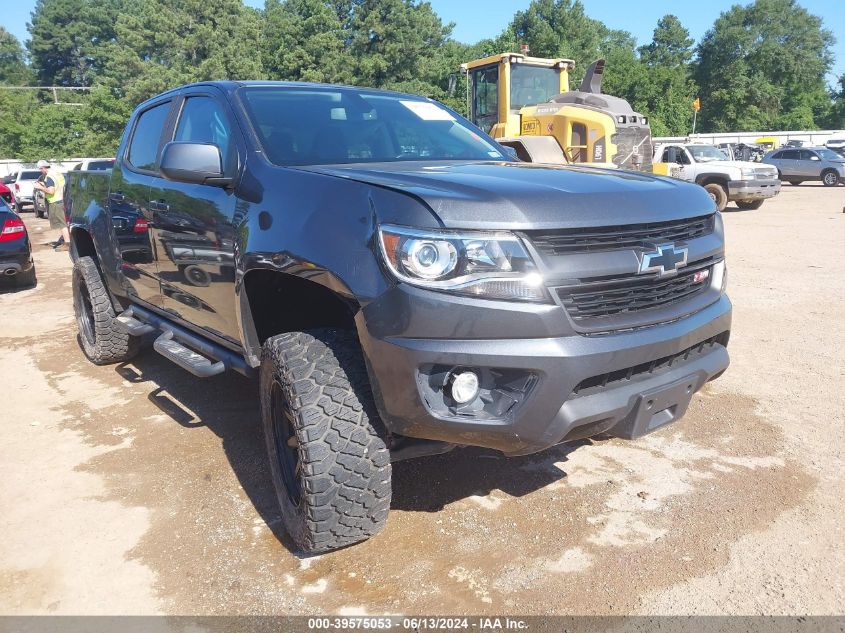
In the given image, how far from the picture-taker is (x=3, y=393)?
4941mm

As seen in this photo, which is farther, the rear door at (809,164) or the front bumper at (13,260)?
the rear door at (809,164)

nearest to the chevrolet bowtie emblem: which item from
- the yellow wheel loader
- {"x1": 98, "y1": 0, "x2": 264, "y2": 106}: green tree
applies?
the yellow wheel loader

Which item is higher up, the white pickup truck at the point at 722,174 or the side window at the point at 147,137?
the side window at the point at 147,137

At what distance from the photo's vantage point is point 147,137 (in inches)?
177

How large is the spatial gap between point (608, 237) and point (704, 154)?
18725 millimetres

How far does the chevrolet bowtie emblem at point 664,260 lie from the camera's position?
2.51m

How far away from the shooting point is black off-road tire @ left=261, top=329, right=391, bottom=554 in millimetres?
2502

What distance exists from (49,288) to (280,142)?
299 inches

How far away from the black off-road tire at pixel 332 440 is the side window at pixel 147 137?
223 cm

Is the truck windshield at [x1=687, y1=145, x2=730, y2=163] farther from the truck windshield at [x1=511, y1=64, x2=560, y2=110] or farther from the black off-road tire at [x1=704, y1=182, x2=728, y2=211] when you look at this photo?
the truck windshield at [x1=511, y1=64, x2=560, y2=110]

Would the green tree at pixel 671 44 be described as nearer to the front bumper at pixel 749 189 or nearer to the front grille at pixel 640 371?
the front bumper at pixel 749 189

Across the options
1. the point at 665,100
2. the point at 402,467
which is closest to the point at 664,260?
the point at 402,467

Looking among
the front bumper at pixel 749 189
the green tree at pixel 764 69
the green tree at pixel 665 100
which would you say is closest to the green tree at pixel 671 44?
the green tree at pixel 764 69

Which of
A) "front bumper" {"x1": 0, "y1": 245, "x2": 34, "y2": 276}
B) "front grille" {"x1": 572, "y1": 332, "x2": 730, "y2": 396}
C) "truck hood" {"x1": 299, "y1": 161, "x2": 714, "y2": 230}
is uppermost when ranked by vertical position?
"truck hood" {"x1": 299, "y1": 161, "x2": 714, "y2": 230}
